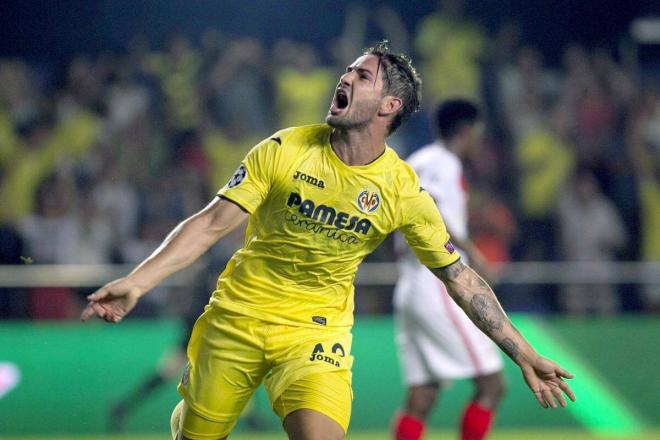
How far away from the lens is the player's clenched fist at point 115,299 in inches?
173

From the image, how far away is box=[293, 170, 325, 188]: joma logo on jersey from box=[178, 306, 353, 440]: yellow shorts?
65 centimetres

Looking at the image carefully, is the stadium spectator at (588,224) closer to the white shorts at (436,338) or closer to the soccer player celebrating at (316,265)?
the white shorts at (436,338)

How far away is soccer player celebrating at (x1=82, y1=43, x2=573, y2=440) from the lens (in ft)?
16.5

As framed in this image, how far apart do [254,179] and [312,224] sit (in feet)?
1.11

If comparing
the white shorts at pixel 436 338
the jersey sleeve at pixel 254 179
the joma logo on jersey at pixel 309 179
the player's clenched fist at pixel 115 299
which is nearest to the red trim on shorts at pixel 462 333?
the white shorts at pixel 436 338

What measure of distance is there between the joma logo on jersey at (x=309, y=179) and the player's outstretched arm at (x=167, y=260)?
305 millimetres

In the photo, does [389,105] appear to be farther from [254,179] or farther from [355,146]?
[254,179]

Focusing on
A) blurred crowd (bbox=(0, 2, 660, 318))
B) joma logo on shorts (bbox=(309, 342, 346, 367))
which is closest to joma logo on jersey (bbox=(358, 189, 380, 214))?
joma logo on shorts (bbox=(309, 342, 346, 367))

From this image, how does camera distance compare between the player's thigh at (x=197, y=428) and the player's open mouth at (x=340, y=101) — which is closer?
the player's open mouth at (x=340, y=101)

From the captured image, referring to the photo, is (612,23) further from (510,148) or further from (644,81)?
(510,148)

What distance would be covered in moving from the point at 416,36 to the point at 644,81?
265 cm

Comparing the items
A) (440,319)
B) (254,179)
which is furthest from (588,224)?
(254,179)

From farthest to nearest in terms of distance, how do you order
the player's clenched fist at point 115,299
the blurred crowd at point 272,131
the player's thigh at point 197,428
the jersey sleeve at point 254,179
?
the blurred crowd at point 272,131, the player's thigh at point 197,428, the jersey sleeve at point 254,179, the player's clenched fist at point 115,299

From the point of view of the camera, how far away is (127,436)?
9.20 m
